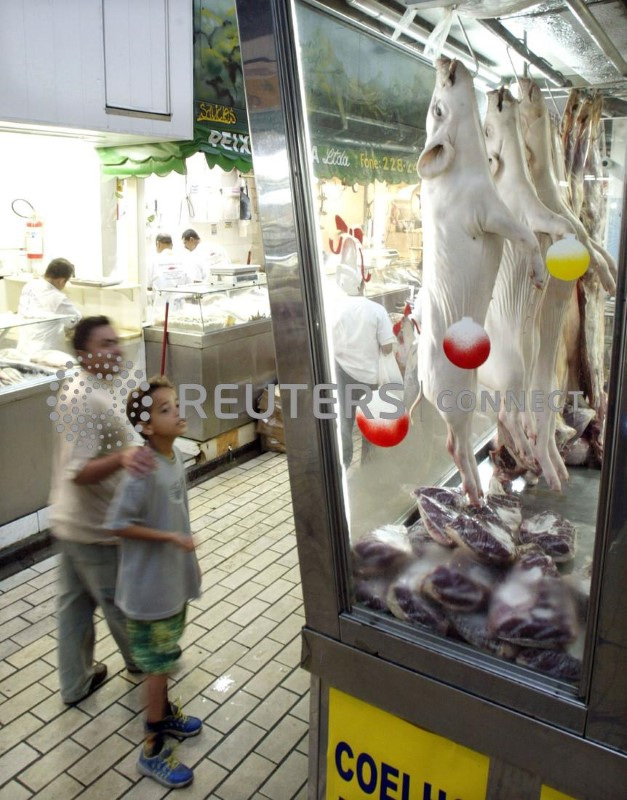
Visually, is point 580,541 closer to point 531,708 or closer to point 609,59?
point 531,708

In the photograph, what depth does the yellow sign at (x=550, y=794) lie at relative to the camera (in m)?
1.61

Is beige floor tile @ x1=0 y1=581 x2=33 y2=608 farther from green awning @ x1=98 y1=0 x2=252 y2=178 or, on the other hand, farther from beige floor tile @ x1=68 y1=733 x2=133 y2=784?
green awning @ x1=98 y1=0 x2=252 y2=178

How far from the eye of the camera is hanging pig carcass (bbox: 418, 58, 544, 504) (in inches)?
65.0

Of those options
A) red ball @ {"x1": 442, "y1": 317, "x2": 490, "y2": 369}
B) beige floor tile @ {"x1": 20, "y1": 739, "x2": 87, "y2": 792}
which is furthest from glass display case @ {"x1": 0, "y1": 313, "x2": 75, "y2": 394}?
red ball @ {"x1": 442, "y1": 317, "x2": 490, "y2": 369}

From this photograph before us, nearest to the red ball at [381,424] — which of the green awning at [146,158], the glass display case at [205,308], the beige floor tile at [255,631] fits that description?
the beige floor tile at [255,631]

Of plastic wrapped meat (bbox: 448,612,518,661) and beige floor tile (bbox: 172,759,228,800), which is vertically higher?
plastic wrapped meat (bbox: 448,612,518,661)

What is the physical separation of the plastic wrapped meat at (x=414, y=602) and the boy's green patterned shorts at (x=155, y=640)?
3.58ft

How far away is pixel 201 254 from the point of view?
845 cm

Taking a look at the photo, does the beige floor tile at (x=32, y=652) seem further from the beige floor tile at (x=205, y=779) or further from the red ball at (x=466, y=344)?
the red ball at (x=466, y=344)

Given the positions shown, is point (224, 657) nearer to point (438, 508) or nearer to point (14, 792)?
point (14, 792)

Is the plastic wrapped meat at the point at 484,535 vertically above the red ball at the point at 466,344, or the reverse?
the red ball at the point at 466,344

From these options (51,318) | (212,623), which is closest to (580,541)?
(212,623)

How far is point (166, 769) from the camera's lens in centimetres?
263

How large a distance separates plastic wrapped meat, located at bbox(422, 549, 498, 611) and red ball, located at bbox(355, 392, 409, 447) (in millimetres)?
339
